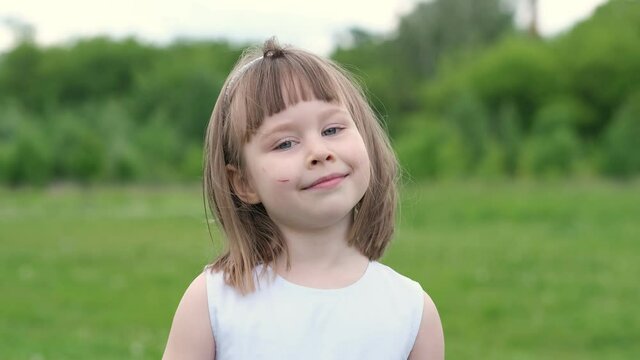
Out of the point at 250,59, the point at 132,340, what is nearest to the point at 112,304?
the point at 132,340

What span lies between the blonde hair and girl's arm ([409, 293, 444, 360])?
0.16m

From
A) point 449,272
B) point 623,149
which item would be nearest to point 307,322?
point 449,272

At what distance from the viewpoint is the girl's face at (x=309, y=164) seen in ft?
6.58

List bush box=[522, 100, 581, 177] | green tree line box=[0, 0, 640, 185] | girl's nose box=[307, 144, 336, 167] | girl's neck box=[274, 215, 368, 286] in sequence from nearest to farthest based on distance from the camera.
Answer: girl's nose box=[307, 144, 336, 167] → girl's neck box=[274, 215, 368, 286] → bush box=[522, 100, 581, 177] → green tree line box=[0, 0, 640, 185]

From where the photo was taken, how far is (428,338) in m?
2.12

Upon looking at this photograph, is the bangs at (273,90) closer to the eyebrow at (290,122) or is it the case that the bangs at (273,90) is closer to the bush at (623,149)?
the eyebrow at (290,122)

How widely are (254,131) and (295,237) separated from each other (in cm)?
22

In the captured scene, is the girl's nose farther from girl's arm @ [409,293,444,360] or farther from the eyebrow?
girl's arm @ [409,293,444,360]

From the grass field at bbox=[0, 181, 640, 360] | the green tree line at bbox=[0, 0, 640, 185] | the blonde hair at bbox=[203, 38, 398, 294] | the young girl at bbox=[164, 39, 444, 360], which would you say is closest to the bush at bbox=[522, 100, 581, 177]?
the green tree line at bbox=[0, 0, 640, 185]

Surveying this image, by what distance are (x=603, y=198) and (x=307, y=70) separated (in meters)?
14.2

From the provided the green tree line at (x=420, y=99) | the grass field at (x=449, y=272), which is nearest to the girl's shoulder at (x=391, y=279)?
the grass field at (x=449, y=272)

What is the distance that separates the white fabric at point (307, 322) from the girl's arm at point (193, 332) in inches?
0.6

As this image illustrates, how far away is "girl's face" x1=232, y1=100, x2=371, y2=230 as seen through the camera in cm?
201

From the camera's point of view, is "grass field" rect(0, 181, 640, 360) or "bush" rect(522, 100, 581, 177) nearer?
"grass field" rect(0, 181, 640, 360)
